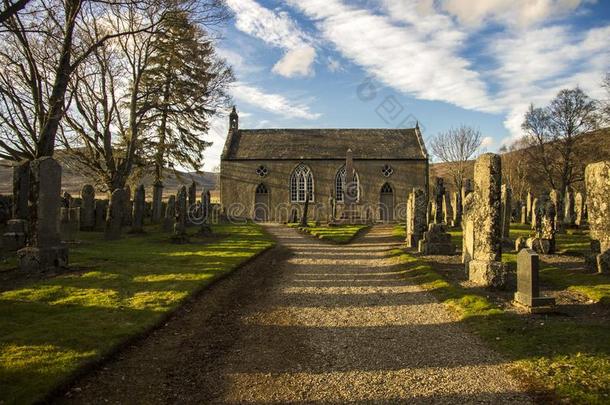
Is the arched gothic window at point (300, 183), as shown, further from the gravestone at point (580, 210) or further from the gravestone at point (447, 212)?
the gravestone at point (580, 210)

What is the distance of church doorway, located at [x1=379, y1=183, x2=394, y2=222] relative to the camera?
39384 millimetres

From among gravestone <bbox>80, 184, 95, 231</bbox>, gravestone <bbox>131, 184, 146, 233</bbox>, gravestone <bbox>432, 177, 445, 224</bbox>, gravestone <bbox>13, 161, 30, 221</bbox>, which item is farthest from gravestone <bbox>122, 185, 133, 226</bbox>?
gravestone <bbox>432, 177, 445, 224</bbox>

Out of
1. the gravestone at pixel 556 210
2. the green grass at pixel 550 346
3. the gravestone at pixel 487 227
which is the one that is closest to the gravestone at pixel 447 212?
the gravestone at pixel 556 210

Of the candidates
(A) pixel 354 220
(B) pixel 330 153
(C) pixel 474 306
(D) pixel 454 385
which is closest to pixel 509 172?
(B) pixel 330 153

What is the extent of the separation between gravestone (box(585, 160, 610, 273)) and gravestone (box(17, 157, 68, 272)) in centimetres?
1448

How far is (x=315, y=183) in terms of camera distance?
130 feet

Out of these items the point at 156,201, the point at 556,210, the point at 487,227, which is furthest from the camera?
the point at 156,201

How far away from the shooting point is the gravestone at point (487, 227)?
9922 mm

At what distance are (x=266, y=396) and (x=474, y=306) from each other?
516cm

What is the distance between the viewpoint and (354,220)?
31.9 meters

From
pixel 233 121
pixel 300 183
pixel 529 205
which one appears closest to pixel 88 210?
pixel 300 183

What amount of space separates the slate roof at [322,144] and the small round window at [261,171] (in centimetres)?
93

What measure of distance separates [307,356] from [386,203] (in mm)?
34502

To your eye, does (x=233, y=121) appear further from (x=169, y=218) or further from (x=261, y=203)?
(x=169, y=218)
